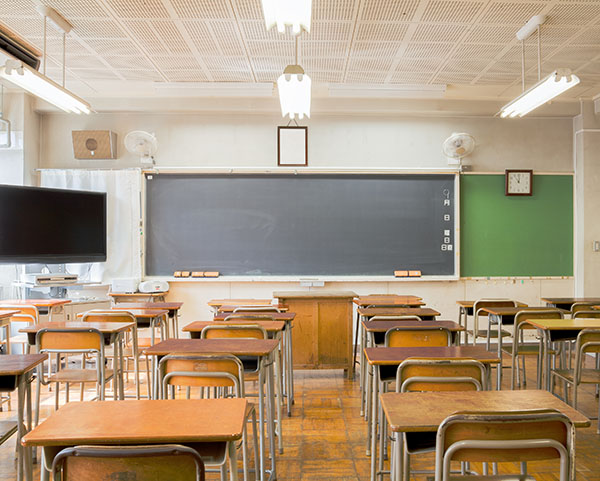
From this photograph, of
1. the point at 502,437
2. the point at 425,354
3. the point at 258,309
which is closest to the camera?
the point at 502,437

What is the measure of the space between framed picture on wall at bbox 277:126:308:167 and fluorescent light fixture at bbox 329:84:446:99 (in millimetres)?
666

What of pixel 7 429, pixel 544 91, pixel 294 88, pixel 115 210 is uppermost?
pixel 544 91

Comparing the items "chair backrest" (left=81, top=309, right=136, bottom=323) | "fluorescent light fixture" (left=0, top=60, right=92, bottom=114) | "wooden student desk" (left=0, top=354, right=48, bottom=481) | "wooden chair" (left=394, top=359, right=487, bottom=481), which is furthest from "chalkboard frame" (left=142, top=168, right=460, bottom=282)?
"wooden chair" (left=394, top=359, right=487, bottom=481)

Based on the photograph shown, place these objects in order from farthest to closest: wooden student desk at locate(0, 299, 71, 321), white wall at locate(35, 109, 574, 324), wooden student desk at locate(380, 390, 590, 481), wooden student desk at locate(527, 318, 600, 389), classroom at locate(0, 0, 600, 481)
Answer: white wall at locate(35, 109, 574, 324) < wooden student desk at locate(0, 299, 71, 321) < classroom at locate(0, 0, 600, 481) < wooden student desk at locate(527, 318, 600, 389) < wooden student desk at locate(380, 390, 590, 481)

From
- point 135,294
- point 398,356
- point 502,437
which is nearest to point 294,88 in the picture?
point 398,356

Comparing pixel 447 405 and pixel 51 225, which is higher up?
pixel 51 225

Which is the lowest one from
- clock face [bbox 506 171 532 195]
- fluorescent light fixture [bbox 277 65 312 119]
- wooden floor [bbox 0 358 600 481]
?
wooden floor [bbox 0 358 600 481]

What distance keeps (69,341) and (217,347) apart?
125 centimetres

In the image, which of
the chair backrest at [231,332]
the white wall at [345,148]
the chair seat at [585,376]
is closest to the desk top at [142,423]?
the chair backrest at [231,332]

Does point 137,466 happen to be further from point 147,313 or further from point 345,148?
point 345,148

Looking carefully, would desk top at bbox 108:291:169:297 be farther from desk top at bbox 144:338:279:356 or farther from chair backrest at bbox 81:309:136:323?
desk top at bbox 144:338:279:356

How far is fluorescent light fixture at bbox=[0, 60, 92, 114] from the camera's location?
12.1ft

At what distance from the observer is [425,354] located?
233 cm

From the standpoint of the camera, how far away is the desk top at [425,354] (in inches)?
86.3
